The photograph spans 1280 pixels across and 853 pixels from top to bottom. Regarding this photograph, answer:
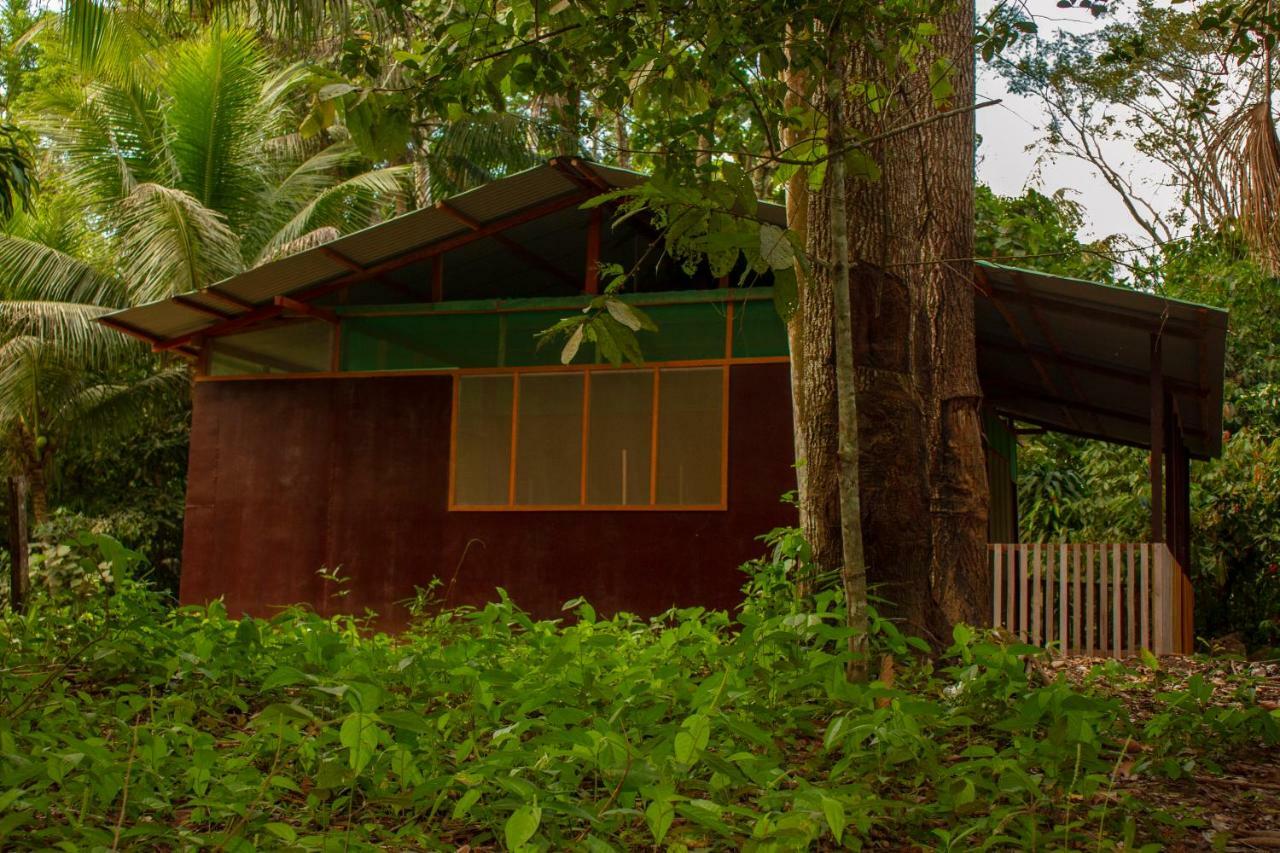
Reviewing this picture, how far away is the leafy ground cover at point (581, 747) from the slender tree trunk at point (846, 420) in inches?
4.2

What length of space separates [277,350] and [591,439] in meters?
3.11

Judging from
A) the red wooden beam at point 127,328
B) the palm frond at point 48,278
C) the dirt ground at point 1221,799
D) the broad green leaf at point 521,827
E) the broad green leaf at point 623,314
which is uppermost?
the palm frond at point 48,278

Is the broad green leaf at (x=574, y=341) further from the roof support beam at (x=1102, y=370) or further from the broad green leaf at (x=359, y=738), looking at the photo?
the roof support beam at (x=1102, y=370)

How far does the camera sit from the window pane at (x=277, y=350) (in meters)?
11.3

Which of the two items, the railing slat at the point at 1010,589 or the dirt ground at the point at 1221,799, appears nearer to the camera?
the dirt ground at the point at 1221,799

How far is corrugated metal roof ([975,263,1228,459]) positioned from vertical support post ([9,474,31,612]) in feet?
19.9

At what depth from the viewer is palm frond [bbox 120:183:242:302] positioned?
1534cm

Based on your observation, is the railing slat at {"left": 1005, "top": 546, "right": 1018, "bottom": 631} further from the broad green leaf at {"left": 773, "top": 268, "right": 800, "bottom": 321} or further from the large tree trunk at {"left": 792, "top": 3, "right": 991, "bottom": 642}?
the broad green leaf at {"left": 773, "top": 268, "right": 800, "bottom": 321}

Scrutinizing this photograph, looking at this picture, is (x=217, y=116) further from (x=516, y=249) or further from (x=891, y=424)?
(x=891, y=424)

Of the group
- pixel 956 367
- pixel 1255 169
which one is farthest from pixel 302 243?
pixel 1255 169

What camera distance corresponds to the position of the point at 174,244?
610 inches

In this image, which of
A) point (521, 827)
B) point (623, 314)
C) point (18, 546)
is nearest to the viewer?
point (521, 827)

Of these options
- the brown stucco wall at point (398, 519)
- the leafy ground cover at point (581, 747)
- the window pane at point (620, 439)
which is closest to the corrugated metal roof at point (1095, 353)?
the brown stucco wall at point (398, 519)

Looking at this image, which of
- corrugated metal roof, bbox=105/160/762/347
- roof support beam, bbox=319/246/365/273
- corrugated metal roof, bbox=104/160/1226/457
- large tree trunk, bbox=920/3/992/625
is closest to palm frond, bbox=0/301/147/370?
corrugated metal roof, bbox=104/160/1226/457
